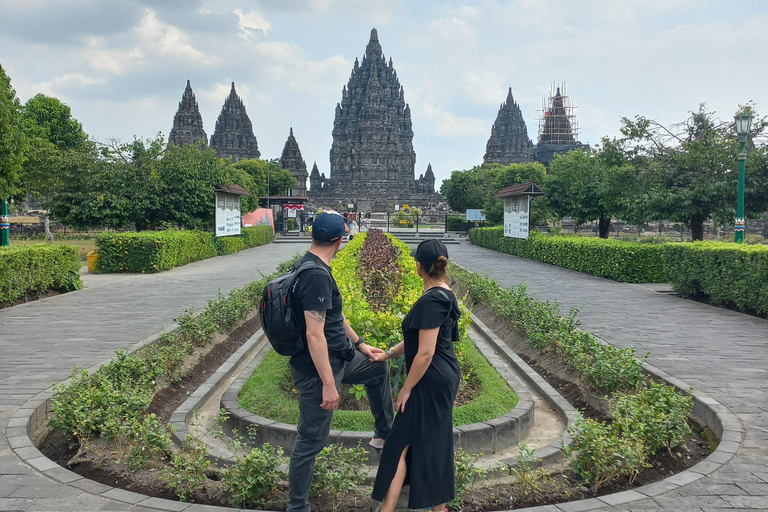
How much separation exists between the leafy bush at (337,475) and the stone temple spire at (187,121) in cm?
7622

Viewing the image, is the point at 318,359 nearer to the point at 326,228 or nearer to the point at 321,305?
the point at 321,305

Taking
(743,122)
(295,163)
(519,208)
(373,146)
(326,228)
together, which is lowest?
(326,228)

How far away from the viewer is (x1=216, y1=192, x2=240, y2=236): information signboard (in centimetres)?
2427

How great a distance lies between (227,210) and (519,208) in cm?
1267

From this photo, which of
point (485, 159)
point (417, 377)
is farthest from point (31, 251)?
point (485, 159)

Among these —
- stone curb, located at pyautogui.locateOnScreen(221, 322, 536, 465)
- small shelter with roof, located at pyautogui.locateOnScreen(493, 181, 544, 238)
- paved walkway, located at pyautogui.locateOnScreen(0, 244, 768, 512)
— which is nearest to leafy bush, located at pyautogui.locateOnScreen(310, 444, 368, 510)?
A: stone curb, located at pyautogui.locateOnScreen(221, 322, 536, 465)

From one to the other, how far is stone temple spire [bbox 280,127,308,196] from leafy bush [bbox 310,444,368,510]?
79.3 m

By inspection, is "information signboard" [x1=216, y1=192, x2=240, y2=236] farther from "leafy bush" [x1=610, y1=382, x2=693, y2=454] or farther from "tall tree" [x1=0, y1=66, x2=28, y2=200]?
"leafy bush" [x1=610, y1=382, x2=693, y2=454]

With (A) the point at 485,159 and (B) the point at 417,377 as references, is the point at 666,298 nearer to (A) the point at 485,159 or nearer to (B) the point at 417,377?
(B) the point at 417,377

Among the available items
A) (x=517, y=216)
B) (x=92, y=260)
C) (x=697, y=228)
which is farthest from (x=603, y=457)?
(x=517, y=216)

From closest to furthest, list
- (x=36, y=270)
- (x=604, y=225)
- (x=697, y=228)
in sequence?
(x=36, y=270) < (x=697, y=228) < (x=604, y=225)

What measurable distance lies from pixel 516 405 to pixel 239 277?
12.3 meters

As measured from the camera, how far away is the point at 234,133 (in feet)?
292

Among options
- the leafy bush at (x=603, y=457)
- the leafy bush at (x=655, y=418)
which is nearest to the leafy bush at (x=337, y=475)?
the leafy bush at (x=603, y=457)
